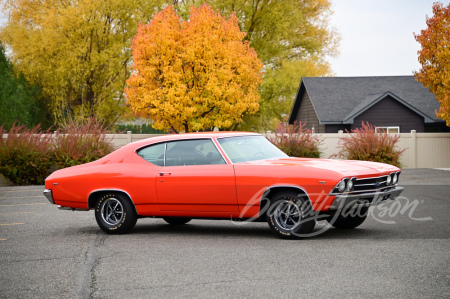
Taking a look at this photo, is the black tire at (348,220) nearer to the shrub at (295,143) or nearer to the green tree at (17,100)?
the shrub at (295,143)

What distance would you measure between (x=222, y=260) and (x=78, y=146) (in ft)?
56.2

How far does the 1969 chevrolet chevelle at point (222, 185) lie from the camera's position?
9.33 metres

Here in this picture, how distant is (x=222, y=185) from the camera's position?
9766mm

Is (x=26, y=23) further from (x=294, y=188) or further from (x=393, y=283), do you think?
(x=393, y=283)

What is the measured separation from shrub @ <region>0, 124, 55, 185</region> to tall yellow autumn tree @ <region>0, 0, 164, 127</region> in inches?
668

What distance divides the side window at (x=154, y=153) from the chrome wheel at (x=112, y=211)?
0.85 meters

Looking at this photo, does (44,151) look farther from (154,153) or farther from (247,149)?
(247,149)

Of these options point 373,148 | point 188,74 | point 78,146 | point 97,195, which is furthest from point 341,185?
point 188,74

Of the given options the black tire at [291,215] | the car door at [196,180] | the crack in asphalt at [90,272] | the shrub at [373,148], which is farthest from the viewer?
the shrub at [373,148]

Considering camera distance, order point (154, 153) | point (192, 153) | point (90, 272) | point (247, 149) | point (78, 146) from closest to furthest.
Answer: point (90, 272) → point (192, 153) → point (247, 149) → point (154, 153) → point (78, 146)

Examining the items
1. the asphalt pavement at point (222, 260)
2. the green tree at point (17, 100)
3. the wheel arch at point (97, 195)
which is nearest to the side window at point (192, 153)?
the wheel arch at point (97, 195)

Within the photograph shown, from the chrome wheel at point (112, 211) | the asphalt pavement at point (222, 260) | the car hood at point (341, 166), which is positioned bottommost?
the asphalt pavement at point (222, 260)

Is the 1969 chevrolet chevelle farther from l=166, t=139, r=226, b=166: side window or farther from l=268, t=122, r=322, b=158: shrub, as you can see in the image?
l=268, t=122, r=322, b=158: shrub

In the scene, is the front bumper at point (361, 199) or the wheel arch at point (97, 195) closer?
the front bumper at point (361, 199)
